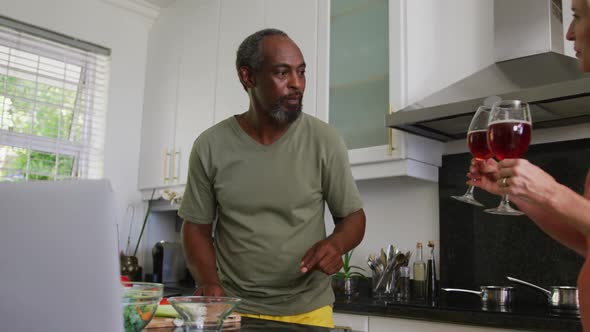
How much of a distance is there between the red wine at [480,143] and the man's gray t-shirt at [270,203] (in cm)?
44

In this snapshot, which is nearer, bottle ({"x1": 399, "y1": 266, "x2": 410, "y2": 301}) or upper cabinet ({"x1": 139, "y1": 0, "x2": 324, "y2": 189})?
bottle ({"x1": 399, "y1": 266, "x2": 410, "y2": 301})

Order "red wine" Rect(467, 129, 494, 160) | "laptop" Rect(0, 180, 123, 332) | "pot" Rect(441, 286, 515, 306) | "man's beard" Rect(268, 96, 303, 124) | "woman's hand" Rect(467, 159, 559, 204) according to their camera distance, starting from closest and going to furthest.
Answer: "laptop" Rect(0, 180, 123, 332), "woman's hand" Rect(467, 159, 559, 204), "red wine" Rect(467, 129, 494, 160), "man's beard" Rect(268, 96, 303, 124), "pot" Rect(441, 286, 515, 306)

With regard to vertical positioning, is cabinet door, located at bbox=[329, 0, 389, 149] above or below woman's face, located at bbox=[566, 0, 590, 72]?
above

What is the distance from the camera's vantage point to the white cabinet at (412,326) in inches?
78.2

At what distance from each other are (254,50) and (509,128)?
35.9 inches

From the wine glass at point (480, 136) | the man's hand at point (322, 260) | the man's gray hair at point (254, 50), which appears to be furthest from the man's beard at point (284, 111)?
the wine glass at point (480, 136)

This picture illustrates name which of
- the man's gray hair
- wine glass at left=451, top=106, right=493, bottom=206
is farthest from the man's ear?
wine glass at left=451, top=106, right=493, bottom=206

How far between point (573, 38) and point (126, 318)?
96 centimetres

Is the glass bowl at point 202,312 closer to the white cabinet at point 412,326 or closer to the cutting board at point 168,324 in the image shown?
the cutting board at point 168,324

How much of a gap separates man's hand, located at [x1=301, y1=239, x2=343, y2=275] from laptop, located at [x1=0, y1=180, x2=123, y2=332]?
3.10 ft

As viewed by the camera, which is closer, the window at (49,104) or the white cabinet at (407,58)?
the white cabinet at (407,58)

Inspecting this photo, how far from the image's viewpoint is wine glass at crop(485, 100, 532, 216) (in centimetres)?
118

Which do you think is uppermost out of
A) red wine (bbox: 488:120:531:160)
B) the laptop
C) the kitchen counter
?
red wine (bbox: 488:120:531:160)

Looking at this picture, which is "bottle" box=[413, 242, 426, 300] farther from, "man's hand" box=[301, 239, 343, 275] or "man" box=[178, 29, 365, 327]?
"man's hand" box=[301, 239, 343, 275]
